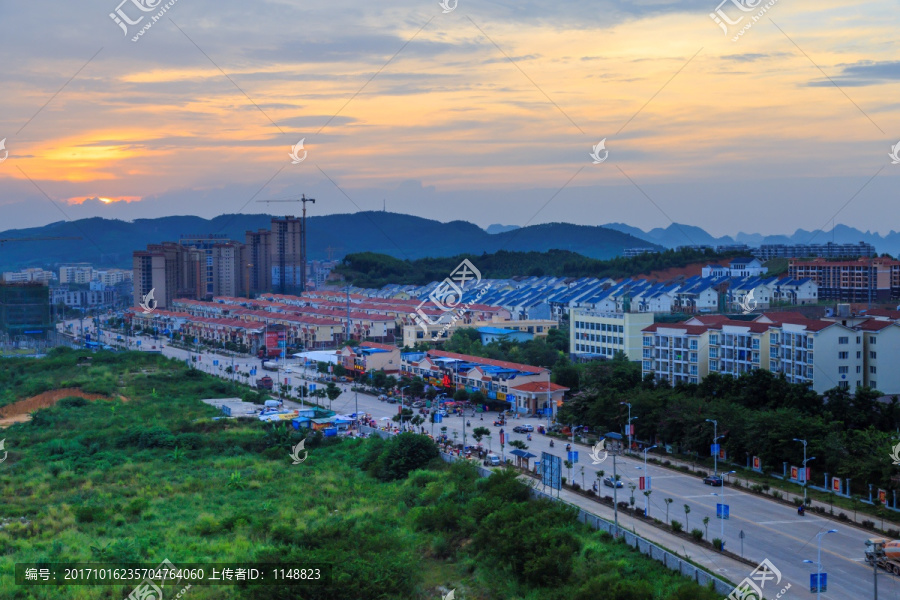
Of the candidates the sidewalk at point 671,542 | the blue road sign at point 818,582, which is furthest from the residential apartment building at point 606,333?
the blue road sign at point 818,582

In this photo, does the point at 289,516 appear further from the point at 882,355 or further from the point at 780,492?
the point at 882,355

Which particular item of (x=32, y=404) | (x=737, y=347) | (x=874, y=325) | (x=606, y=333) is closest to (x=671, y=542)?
(x=874, y=325)

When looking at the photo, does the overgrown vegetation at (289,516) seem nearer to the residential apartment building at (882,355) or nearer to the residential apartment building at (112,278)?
the residential apartment building at (882,355)

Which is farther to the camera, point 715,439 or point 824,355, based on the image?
point 824,355

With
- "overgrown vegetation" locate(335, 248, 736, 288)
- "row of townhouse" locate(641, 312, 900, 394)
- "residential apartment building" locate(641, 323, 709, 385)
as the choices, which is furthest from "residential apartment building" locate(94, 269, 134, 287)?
"row of townhouse" locate(641, 312, 900, 394)

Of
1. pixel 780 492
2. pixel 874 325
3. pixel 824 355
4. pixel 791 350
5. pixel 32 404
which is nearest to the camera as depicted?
pixel 780 492

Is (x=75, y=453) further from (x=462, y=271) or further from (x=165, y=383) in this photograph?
(x=462, y=271)

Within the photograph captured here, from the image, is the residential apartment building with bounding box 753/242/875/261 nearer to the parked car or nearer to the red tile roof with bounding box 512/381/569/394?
the red tile roof with bounding box 512/381/569/394
